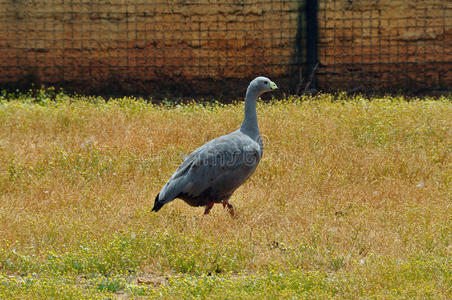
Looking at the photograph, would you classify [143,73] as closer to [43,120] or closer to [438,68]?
[43,120]

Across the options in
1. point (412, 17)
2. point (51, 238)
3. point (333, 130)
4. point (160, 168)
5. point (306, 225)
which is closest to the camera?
point (51, 238)

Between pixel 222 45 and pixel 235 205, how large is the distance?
18.4 ft

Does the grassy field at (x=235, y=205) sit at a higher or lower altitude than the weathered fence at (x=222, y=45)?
lower

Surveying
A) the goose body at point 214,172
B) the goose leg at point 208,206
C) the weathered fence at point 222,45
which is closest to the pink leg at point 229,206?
the goose body at point 214,172

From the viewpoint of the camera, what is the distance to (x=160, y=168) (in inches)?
324

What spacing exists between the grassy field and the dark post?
1.31 metres

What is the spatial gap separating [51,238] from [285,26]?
7392mm

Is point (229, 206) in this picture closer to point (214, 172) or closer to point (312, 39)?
point (214, 172)

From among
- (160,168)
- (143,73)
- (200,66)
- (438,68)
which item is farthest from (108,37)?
(438,68)

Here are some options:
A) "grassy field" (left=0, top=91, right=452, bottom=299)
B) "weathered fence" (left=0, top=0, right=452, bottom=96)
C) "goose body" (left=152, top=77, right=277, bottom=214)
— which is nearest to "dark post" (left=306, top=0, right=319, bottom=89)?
"weathered fence" (left=0, top=0, right=452, bottom=96)

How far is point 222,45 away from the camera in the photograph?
12.2 meters

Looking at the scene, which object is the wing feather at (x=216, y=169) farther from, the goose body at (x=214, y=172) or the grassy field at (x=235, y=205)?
the grassy field at (x=235, y=205)

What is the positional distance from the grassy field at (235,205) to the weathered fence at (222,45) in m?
1.29

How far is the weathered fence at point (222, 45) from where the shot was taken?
39.6 ft
